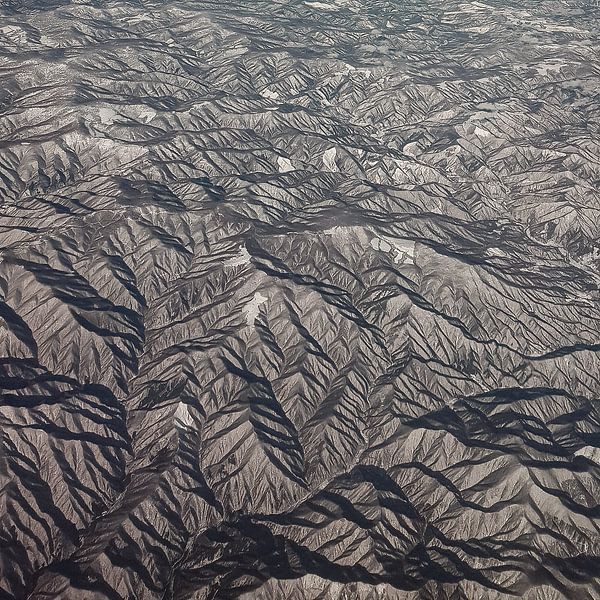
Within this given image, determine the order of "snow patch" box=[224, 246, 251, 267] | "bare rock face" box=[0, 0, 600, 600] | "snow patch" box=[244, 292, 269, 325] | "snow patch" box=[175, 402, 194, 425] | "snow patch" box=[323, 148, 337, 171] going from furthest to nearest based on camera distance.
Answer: "snow patch" box=[323, 148, 337, 171], "snow patch" box=[224, 246, 251, 267], "snow patch" box=[244, 292, 269, 325], "snow patch" box=[175, 402, 194, 425], "bare rock face" box=[0, 0, 600, 600]

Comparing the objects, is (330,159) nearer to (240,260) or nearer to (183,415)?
(240,260)

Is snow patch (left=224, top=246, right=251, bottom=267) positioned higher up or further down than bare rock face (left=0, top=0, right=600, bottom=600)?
higher up

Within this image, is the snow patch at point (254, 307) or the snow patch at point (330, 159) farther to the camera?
the snow patch at point (330, 159)

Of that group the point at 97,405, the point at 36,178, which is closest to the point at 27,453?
the point at 97,405

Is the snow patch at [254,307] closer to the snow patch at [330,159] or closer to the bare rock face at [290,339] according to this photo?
the bare rock face at [290,339]

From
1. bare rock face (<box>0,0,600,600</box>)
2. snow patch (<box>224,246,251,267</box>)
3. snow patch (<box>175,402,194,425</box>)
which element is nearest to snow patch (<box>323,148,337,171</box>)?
bare rock face (<box>0,0,600,600</box>)

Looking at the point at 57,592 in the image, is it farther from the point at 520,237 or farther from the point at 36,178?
the point at 520,237

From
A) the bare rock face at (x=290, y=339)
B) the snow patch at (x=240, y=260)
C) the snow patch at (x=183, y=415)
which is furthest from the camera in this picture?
the snow patch at (x=240, y=260)

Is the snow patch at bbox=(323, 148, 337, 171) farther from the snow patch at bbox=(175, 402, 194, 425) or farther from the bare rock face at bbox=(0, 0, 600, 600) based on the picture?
the snow patch at bbox=(175, 402, 194, 425)

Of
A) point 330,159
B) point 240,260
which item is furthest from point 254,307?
point 330,159

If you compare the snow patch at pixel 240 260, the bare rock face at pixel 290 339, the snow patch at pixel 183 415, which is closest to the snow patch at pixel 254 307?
the bare rock face at pixel 290 339
